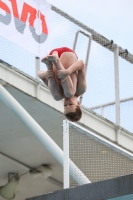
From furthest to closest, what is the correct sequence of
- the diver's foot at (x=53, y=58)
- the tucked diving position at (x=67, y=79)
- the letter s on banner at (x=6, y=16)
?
the letter s on banner at (x=6, y=16) → the tucked diving position at (x=67, y=79) → the diver's foot at (x=53, y=58)

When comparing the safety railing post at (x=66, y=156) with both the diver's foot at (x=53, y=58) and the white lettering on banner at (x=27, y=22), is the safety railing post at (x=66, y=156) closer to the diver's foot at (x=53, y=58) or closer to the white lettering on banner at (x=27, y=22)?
the diver's foot at (x=53, y=58)

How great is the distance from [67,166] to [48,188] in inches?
372

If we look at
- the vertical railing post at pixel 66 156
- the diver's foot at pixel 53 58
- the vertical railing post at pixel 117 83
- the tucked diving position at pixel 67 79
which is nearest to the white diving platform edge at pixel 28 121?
the vertical railing post at pixel 66 156

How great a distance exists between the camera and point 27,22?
15.2 metres

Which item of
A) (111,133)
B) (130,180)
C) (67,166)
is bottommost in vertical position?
(130,180)

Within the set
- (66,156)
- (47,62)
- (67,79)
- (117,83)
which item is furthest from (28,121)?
(47,62)

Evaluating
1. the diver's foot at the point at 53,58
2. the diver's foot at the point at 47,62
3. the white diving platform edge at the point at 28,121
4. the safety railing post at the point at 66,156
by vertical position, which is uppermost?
the white diving platform edge at the point at 28,121

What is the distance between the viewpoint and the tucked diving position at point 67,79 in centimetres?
1038

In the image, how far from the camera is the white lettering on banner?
14.9 m

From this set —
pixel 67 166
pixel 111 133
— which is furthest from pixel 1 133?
pixel 67 166

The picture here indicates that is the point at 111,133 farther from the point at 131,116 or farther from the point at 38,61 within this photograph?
the point at 38,61

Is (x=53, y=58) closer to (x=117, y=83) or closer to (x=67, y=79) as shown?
(x=67, y=79)

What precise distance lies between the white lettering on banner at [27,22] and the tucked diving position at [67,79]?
4171 millimetres

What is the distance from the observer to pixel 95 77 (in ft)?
52.2
